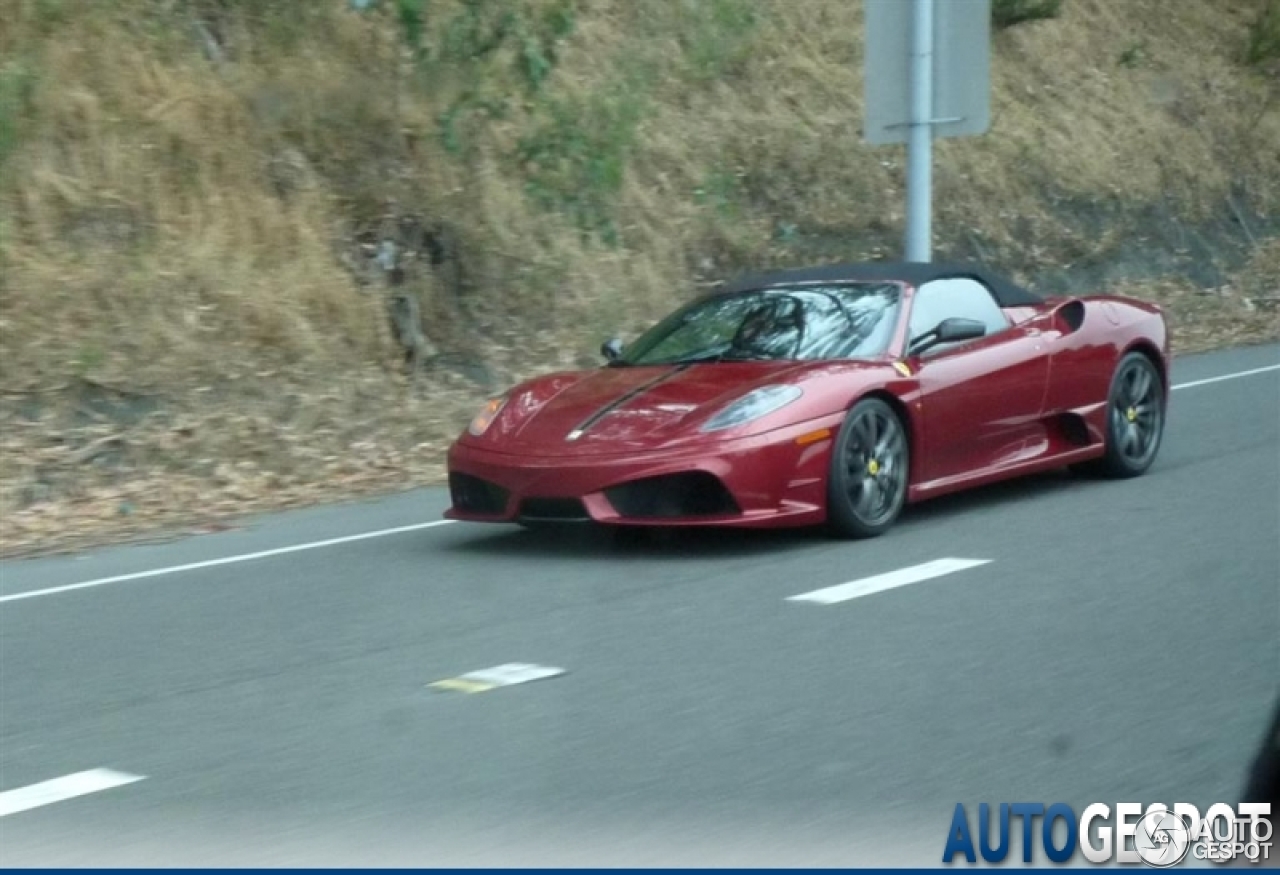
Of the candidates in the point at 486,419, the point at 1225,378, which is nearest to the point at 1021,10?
the point at 1225,378

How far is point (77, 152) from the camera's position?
14344mm

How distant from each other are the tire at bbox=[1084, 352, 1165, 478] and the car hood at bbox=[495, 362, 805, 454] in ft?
7.63

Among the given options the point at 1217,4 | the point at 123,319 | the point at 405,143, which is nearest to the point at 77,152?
the point at 123,319

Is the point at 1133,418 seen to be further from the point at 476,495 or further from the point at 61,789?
the point at 61,789

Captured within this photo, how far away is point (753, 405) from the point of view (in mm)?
8719

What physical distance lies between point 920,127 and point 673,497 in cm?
698

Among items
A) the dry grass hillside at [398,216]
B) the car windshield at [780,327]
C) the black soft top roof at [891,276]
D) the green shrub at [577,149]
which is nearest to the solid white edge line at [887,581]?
the car windshield at [780,327]

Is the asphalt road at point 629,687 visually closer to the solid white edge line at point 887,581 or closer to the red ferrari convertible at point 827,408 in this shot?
the solid white edge line at point 887,581

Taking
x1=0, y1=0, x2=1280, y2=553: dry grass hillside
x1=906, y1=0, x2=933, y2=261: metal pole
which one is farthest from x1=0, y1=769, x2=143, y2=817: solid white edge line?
x1=906, y1=0, x2=933, y2=261: metal pole

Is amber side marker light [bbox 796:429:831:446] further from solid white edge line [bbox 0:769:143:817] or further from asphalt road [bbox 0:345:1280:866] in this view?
solid white edge line [bbox 0:769:143:817]

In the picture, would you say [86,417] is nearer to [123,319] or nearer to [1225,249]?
[123,319]

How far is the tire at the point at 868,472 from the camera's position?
8.82 metres

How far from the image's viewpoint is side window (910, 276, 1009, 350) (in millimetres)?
9727

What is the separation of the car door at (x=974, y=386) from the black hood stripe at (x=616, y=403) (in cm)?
122
